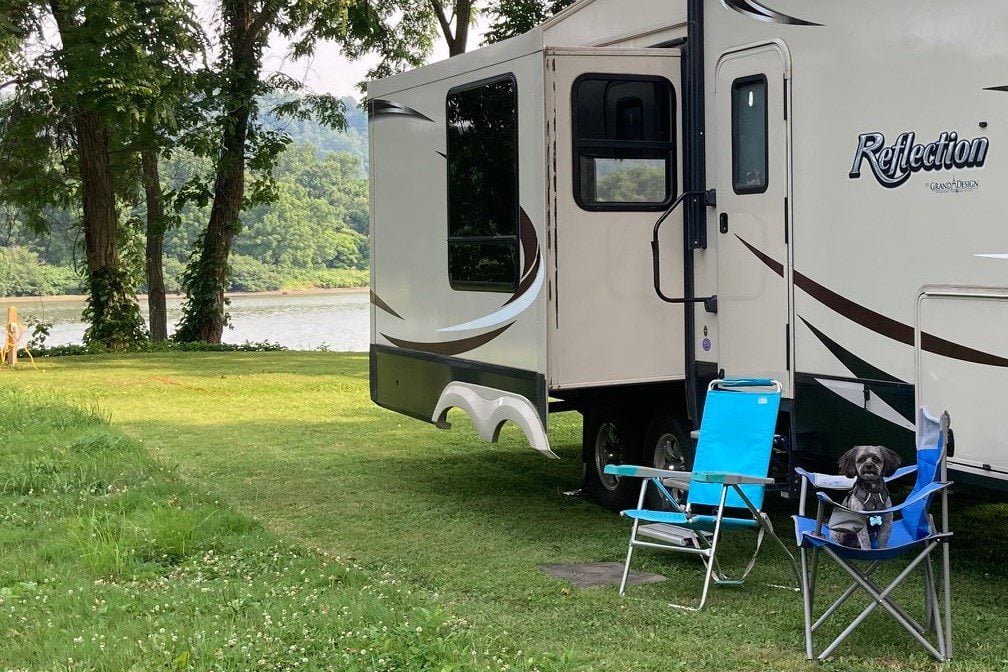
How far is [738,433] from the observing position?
579cm

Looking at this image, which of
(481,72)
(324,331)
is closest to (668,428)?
(481,72)

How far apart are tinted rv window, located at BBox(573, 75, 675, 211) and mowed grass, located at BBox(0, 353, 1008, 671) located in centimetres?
182

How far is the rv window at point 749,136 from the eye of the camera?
611cm

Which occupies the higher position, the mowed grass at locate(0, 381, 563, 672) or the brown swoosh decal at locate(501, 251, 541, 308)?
the brown swoosh decal at locate(501, 251, 541, 308)

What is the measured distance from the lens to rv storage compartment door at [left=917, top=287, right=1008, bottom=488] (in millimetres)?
4883

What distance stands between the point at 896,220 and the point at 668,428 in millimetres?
2069

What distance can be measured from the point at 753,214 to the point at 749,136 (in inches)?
15.5

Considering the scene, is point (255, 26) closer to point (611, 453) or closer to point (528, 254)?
point (611, 453)

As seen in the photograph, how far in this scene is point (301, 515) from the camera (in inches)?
287

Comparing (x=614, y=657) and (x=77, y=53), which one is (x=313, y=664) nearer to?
(x=614, y=657)

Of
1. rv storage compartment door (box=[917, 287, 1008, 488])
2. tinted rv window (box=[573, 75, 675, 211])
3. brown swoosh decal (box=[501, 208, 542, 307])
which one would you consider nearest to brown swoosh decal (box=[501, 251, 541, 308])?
brown swoosh decal (box=[501, 208, 542, 307])

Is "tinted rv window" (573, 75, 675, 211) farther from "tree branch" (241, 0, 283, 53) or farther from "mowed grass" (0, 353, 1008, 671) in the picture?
"tree branch" (241, 0, 283, 53)

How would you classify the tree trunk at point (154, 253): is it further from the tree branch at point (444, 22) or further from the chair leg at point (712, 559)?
the chair leg at point (712, 559)

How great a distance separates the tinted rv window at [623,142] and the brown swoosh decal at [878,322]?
0.68 meters
